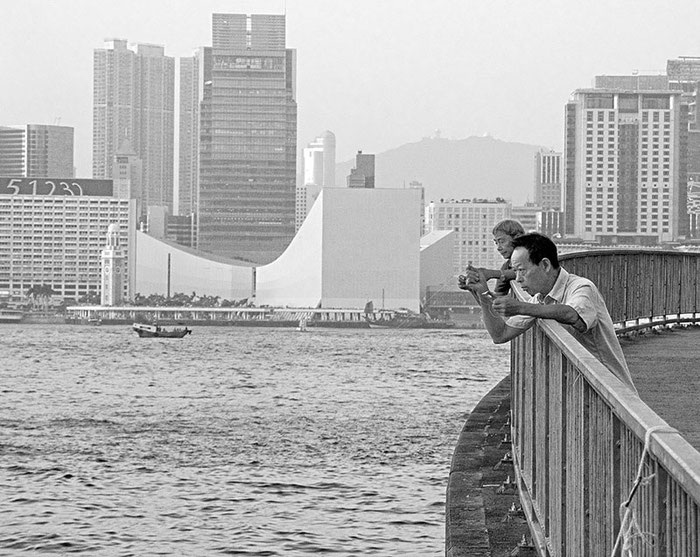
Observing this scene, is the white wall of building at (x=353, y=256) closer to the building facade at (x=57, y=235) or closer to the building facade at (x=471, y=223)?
the building facade at (x=57, y=235)

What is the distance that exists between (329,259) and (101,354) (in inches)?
1982

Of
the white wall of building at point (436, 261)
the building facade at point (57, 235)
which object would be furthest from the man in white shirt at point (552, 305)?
the building facade at point (57, 235)

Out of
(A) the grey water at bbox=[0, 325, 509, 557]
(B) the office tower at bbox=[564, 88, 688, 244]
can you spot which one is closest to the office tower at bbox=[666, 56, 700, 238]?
(B) the office tower at bbox=[564, 88, 688, 244]

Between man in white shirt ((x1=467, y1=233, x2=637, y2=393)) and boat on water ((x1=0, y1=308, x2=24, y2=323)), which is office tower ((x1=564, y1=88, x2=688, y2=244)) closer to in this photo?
boat on water ((x1=0, y1=308, x2=24, y2=323))

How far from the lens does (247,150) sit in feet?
481

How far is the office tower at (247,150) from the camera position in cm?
14200

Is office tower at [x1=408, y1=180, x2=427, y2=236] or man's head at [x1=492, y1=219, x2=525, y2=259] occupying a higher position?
office tower at [x1=408, y1=180, x2=427, y2=236]

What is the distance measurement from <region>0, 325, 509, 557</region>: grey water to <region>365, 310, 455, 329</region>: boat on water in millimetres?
64655

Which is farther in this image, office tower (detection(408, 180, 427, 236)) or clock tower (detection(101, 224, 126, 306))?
clock tower (detection(101, 224, 126, 306))

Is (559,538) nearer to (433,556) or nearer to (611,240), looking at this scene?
(433,556)

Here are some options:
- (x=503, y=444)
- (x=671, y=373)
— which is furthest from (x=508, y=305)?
(x=671, y=373)

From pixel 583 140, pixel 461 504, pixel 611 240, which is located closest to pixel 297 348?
pixel 461 504

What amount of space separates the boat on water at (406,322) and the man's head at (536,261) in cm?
9157

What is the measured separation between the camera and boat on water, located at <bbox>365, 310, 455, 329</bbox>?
95.3 metres
